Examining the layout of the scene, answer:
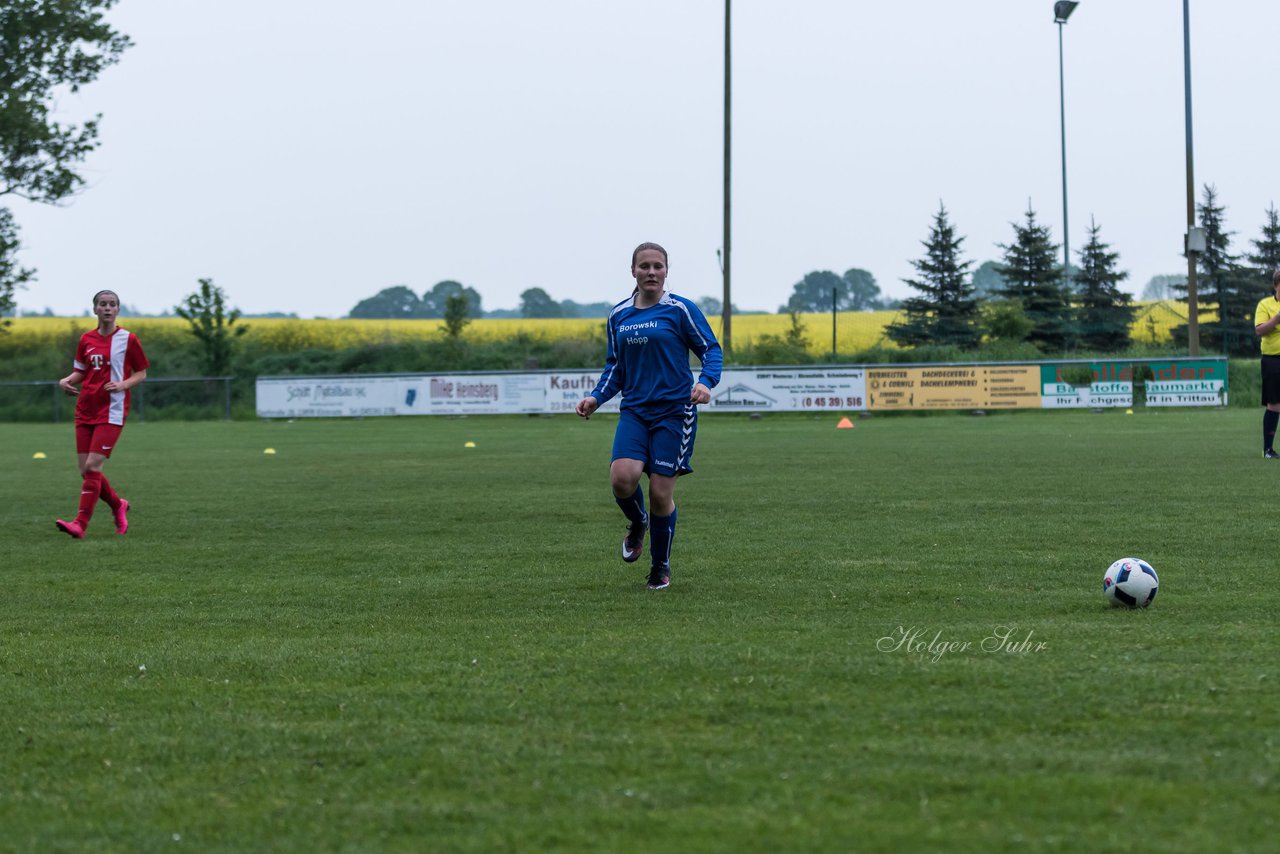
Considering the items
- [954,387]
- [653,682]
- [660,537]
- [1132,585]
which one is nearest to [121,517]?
[660,537]

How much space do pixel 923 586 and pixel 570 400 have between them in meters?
30.1

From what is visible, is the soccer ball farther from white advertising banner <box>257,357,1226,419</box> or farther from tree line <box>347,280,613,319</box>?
tree line <box>347,280,613,319</box>

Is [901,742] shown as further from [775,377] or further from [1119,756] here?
[775,377]

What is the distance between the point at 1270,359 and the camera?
15867mm

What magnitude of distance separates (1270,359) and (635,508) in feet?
34.3

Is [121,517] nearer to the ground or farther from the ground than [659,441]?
nearer to the ground

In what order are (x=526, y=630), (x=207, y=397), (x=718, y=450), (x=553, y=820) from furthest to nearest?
1. (x=207, y=397)
2. (x=718, y=450)
3. (x=526, y=630)
4. (x=553, y=820)

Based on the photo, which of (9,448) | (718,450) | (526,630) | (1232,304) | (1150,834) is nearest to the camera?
(1150,834)

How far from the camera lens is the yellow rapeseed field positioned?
55969 millimetres

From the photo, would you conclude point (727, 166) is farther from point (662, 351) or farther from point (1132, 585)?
point (1132, 585)

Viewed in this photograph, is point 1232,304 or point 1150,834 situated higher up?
point 1232,304

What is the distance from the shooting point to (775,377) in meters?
35.1

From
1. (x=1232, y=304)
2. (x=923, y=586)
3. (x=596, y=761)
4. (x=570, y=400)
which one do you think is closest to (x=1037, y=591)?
(x=923, y=586)

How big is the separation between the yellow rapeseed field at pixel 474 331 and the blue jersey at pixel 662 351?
43059 mm
